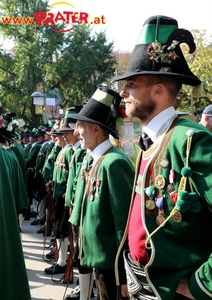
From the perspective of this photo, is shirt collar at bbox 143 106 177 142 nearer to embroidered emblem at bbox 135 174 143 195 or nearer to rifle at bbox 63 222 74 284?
embroidered emblem at bbox 135 174 143 195

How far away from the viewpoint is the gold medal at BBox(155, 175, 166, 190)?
1944 millimetres

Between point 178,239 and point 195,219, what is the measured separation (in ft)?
0.39

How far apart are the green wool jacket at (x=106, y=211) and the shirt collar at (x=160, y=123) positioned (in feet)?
3.44

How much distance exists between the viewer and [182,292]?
1865 mm

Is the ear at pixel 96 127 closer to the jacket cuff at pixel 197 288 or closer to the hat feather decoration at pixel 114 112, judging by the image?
the hat feather decoration at pixel 114 112

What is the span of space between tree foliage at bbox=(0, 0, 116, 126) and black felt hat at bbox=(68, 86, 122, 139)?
84.0ft

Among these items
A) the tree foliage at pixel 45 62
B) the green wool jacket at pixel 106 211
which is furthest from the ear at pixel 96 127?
the tree foliage at pixel 45 62

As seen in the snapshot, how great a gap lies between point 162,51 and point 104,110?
1.71m

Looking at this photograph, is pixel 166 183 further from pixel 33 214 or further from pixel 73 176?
pixel 33 214

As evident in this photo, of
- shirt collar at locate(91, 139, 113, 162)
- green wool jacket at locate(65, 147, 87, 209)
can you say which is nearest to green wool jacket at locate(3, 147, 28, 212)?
green wool jacket at locate(65, 147, 87, 209)

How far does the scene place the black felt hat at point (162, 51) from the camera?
210 centimetres

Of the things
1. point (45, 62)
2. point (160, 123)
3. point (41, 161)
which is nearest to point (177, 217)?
point (160, 123)

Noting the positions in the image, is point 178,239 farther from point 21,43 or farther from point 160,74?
point 21,43

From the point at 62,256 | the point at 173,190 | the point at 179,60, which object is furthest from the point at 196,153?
the point at 62,256
